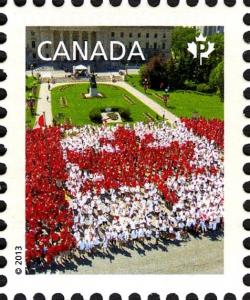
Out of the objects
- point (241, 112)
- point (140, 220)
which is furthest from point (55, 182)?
point (241, 112)

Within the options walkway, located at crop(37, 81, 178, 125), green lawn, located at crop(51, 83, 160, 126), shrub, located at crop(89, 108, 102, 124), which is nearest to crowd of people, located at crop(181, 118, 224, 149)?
walkway, located at crop(37, 81, 178, 125)

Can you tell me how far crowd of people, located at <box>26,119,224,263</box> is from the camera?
→ 12438 mm

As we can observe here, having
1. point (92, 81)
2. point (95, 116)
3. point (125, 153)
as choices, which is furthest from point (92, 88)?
point (125, 153)

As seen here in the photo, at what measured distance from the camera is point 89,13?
9445 mm

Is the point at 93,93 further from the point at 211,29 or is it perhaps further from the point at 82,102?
the point at 211,29

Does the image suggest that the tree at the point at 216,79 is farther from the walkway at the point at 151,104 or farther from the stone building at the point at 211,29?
the walkway at the point at 151,104

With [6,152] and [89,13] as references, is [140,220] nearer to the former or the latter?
[6,152]

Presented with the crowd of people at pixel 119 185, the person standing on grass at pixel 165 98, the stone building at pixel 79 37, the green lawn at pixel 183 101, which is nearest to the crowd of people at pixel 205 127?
the crowd of people at pixel 119 185

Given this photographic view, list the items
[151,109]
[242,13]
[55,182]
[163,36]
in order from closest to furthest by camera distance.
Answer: [242,13], [163,36], [55,182], [151,109]

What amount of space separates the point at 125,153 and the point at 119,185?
6.67ft

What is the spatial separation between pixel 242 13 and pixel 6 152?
452cm

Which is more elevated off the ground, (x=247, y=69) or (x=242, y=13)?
(x=242, y=13)

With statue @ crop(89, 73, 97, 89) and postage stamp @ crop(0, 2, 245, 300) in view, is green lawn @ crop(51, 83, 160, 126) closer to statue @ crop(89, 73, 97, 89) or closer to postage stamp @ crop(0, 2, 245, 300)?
postage stamp @ crop(0, 2, 245, 300)

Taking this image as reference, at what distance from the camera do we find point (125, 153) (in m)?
16.8
